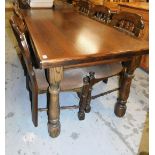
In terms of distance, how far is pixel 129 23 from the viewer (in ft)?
6.10

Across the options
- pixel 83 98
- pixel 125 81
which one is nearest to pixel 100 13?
pixel 125 81

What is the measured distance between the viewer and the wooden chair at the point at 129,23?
1.71m

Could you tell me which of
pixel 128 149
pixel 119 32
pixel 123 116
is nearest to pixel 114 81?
pixel 123 116

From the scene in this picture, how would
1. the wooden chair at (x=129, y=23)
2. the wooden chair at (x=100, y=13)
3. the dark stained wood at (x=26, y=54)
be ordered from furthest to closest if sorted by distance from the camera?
1. the wooden chair at (x=100, y=13)
2. the wooden chair at (x=129, y=23)
3. the dark stained wood at (x=26, y=54)

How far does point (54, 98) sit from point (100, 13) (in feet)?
4.31

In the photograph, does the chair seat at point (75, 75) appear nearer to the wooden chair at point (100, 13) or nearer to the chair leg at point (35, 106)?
the chair leg at point (35, 106)

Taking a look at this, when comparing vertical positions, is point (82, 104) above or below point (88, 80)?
below

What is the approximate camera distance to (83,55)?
1.24 m

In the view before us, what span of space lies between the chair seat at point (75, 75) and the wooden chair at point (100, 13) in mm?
611

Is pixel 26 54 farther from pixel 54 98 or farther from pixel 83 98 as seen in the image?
pixel 83 98

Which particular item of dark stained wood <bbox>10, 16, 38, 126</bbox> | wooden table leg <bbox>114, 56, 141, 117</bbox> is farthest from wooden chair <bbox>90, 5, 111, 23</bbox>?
dark stained wood <bbox>10, 16, 38, 126</bbox>

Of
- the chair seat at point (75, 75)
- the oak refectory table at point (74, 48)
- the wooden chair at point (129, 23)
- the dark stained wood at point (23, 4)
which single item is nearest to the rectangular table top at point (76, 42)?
the oak refectory table at point (74, 48)
